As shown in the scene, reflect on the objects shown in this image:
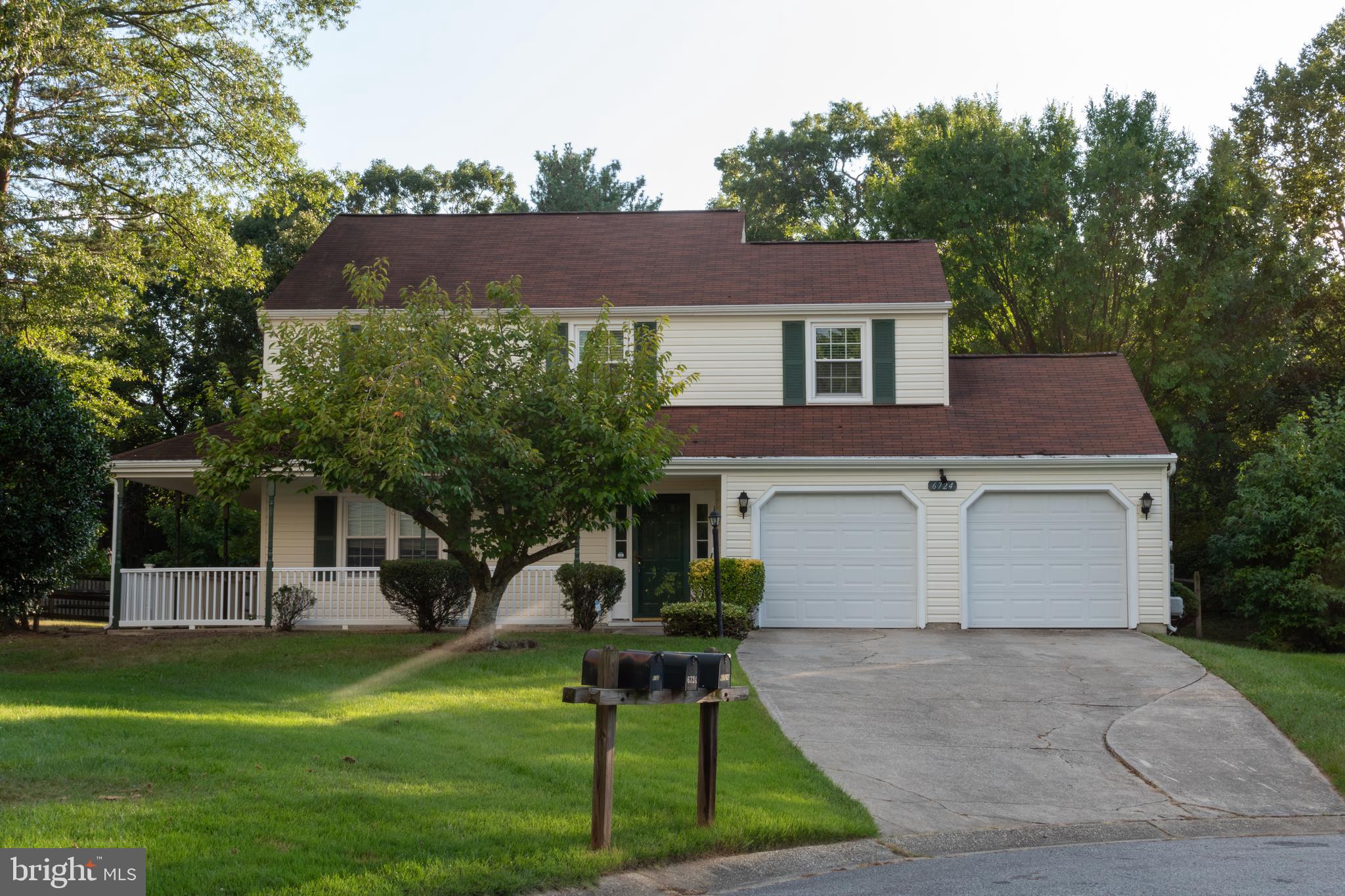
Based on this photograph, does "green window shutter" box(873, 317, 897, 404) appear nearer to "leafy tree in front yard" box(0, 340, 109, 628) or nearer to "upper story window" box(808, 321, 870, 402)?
"upper story window" box(808, 321, 870, 402)

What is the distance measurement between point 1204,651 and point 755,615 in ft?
20.1

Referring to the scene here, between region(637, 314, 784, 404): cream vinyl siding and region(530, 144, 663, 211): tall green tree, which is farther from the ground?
region(530, 144, 663, 211): tall green tree

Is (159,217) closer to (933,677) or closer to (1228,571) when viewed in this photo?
(933,677)

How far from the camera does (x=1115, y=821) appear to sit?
26.5 ft

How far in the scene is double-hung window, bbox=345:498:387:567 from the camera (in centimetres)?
1916

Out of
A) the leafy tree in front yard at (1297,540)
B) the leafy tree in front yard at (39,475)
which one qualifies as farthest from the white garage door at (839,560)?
the leafy tree in front yard at (39,475)

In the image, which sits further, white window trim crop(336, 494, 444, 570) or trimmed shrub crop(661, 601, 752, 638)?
white window trim crop(336, 494, 444, 570)

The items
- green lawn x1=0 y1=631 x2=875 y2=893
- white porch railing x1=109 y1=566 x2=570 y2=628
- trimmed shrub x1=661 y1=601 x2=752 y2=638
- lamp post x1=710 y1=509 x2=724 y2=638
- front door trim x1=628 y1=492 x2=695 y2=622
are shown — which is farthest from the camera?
front door trim x1=628 y1=492 x2=695 y2=622

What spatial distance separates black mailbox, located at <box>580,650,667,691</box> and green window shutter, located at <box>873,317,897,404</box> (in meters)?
13.4

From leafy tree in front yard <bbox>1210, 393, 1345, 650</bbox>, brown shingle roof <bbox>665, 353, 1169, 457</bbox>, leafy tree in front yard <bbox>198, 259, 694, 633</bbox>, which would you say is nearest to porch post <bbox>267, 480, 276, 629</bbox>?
leafy tree in front yard <bbox>198, 259, 694, 633</bbox>

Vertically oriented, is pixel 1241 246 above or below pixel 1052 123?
below

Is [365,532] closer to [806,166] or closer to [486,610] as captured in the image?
[486,610]

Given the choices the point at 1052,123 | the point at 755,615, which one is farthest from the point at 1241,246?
the point at 755,615

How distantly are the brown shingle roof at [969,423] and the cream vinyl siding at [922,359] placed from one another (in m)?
0.26
